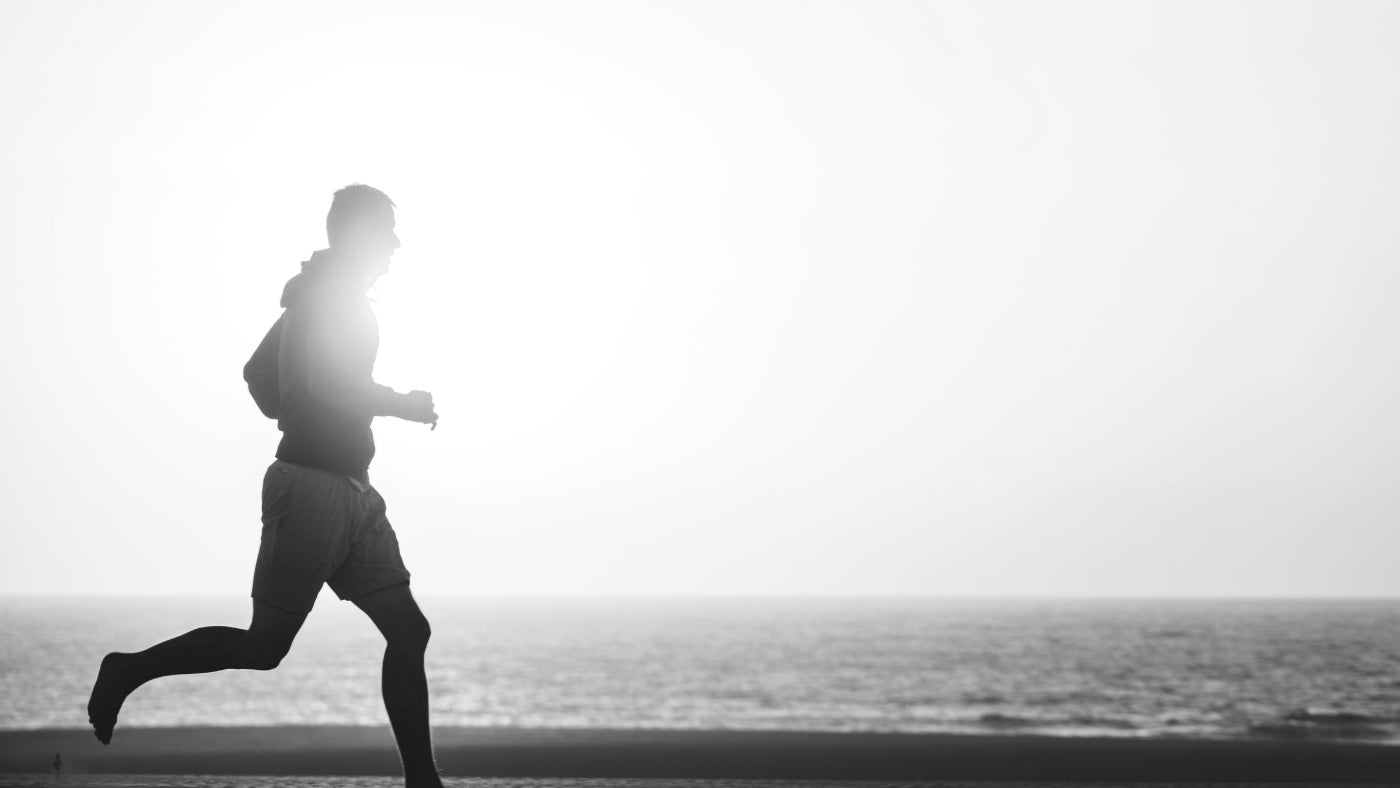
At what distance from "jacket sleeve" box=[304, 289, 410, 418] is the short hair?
0.25m

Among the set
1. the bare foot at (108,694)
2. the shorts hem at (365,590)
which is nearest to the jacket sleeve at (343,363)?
the shorts hem at (365,590)

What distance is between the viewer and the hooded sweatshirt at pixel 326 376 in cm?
308

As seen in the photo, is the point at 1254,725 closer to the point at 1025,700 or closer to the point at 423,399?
the point at 1025,700

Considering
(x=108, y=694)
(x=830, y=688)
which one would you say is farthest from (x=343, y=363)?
(x=830, y=688)

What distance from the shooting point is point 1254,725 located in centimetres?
2683

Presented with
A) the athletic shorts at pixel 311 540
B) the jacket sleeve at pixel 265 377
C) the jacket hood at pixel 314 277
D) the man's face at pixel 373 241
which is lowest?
the athletic shorts at pixel 311 540

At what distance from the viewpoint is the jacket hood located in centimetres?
323

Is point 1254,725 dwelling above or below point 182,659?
below

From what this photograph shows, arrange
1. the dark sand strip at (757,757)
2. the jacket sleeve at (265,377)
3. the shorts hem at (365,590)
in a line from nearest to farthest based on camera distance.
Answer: the shorts hem at (365,590), the jacket sleeve at (265,377), the dark sand strip at (757,757)

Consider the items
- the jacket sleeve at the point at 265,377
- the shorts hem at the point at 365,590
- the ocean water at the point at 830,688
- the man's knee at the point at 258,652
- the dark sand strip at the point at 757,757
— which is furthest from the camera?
the ocean water at the point at 830,688

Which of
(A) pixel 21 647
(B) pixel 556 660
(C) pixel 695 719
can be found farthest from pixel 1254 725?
(A) pixel 21 647

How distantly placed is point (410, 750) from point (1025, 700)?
34362 millimetres

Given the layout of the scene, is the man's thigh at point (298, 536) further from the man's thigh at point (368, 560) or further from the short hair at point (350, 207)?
the short hair at point (350, 207)

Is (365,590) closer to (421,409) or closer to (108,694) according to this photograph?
(421,409)
